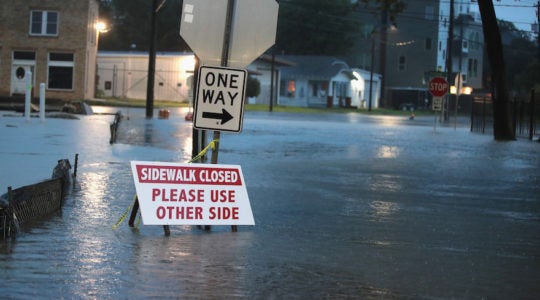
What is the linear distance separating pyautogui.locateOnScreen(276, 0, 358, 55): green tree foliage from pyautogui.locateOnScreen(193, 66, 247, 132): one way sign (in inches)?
3313

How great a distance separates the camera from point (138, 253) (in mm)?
8320

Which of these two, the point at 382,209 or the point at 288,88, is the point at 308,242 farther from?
the point at 288,88

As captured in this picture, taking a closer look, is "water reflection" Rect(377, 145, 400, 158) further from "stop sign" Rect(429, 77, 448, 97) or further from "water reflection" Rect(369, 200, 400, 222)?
"stop sign" Rect(429, 77, 448, 97)

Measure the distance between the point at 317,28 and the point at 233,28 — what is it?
295 feet

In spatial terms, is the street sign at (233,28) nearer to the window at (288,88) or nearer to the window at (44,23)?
the window at (44,23)

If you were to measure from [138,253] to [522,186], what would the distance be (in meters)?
10.2

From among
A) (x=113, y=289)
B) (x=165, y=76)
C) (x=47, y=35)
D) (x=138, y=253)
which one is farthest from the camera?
(x=165, y=76)

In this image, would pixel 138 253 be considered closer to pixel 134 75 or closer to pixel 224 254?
pixel 224 254

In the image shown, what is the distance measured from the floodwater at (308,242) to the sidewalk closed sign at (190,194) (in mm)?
221

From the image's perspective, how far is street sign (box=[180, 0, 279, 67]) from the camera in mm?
9922

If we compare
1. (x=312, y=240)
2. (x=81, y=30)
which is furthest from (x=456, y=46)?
(x=312, y=240)

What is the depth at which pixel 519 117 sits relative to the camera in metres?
41.4

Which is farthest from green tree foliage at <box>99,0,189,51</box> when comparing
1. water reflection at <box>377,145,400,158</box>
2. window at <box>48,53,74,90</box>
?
water reflection at <box>377,145,400,158</box>

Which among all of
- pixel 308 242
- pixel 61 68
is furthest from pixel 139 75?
pixel 308 242
